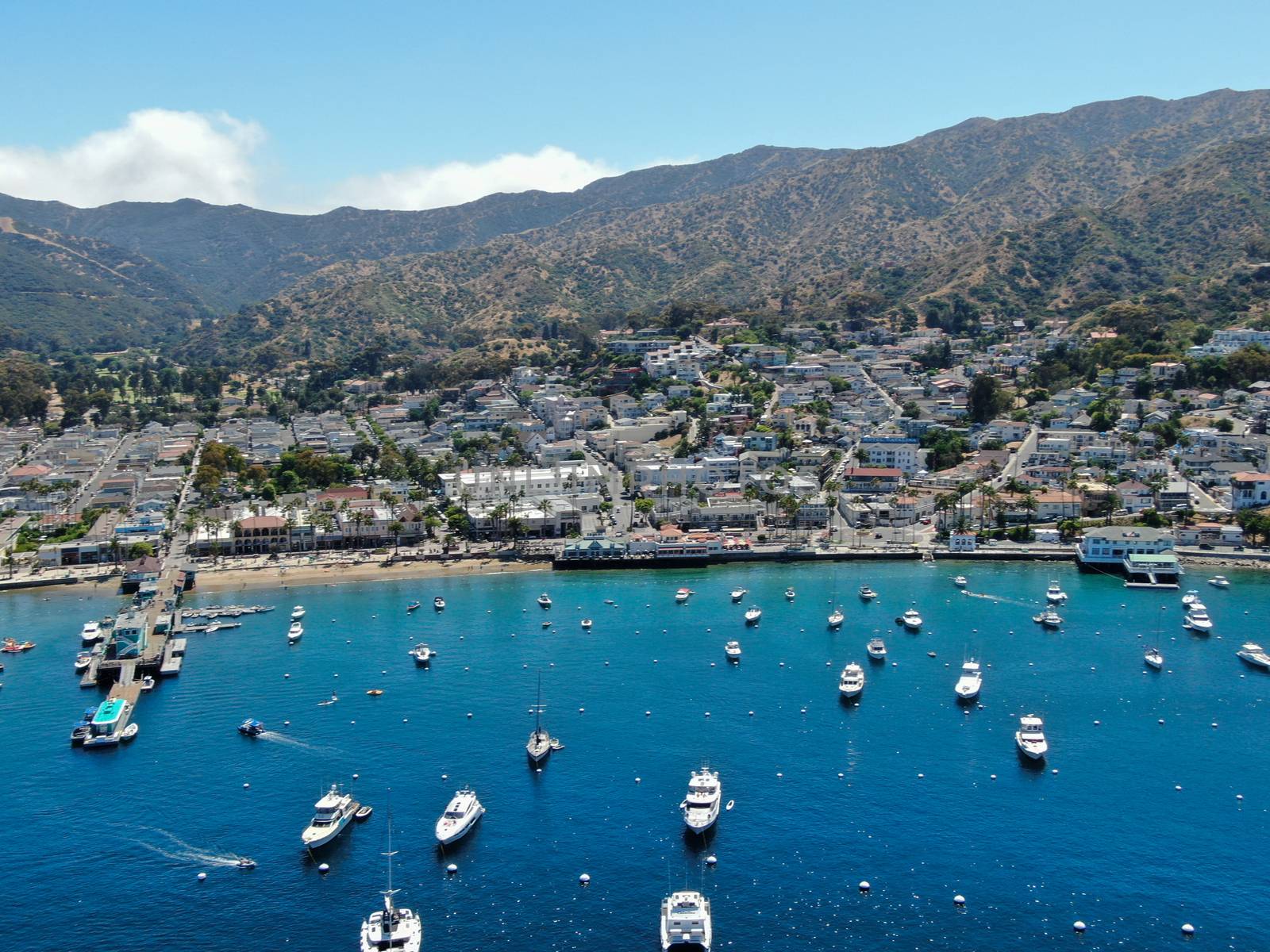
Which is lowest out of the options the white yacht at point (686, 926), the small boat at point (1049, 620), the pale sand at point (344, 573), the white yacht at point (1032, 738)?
the white yacht at point (686, 926)

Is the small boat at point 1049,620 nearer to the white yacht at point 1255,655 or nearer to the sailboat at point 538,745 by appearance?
the white yacht at point 1255,655

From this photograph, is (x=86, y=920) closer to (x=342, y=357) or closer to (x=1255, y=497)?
(x=1255, y=497)

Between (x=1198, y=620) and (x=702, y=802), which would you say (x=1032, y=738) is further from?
(x=1198, y=620)

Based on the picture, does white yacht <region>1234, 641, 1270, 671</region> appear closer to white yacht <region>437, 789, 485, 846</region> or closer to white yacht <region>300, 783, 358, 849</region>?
white yacht <region>437, 789, 485, 846</region>

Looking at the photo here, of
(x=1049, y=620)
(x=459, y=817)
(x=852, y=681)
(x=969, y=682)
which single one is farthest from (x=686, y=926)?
(x=1049, y=620)

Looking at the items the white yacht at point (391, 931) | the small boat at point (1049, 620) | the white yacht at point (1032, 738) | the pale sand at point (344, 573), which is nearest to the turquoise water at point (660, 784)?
the white yacht at point (1032, 738)

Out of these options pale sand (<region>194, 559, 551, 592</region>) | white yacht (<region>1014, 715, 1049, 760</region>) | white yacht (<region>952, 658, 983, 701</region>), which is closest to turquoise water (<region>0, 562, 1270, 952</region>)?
white yacht (<region>1014, 715, 1049, 760</region>)
